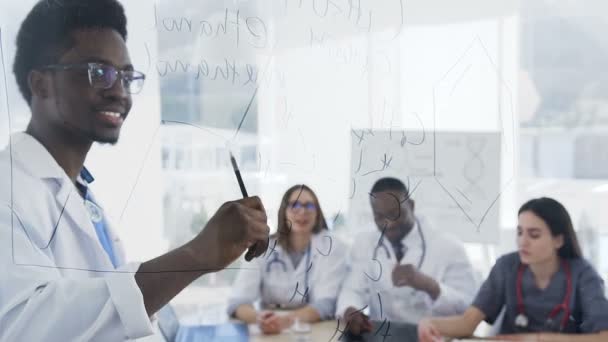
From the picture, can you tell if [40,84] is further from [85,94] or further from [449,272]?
[449,272]

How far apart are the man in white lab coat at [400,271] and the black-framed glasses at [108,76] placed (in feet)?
1.52

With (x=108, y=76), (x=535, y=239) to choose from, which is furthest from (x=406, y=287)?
(x=108, y=76)

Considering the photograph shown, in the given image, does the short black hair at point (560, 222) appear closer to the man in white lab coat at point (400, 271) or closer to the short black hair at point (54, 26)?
the man in white lab coat at point (400, 271)

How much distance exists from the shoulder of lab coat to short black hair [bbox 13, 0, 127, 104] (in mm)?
661

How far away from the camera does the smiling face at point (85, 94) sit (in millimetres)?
1020

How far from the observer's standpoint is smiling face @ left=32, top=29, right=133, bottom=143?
3.34 feet

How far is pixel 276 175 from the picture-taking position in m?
1.05

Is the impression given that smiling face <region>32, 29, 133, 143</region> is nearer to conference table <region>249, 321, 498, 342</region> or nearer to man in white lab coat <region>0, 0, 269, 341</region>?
man in white lab coat <region>0, 0, 269, 341</region>

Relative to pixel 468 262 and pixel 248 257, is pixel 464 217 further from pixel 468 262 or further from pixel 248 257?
pixel 248 257

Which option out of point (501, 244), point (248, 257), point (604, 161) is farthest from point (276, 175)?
point (604, 161)

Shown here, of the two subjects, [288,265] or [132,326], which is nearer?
[132,326]

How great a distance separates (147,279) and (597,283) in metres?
0.76

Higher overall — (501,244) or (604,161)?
(604,161)

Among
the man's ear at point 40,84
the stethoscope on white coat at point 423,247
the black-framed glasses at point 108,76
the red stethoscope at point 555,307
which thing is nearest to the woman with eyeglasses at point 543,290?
the red stethoscope at point 555,307
